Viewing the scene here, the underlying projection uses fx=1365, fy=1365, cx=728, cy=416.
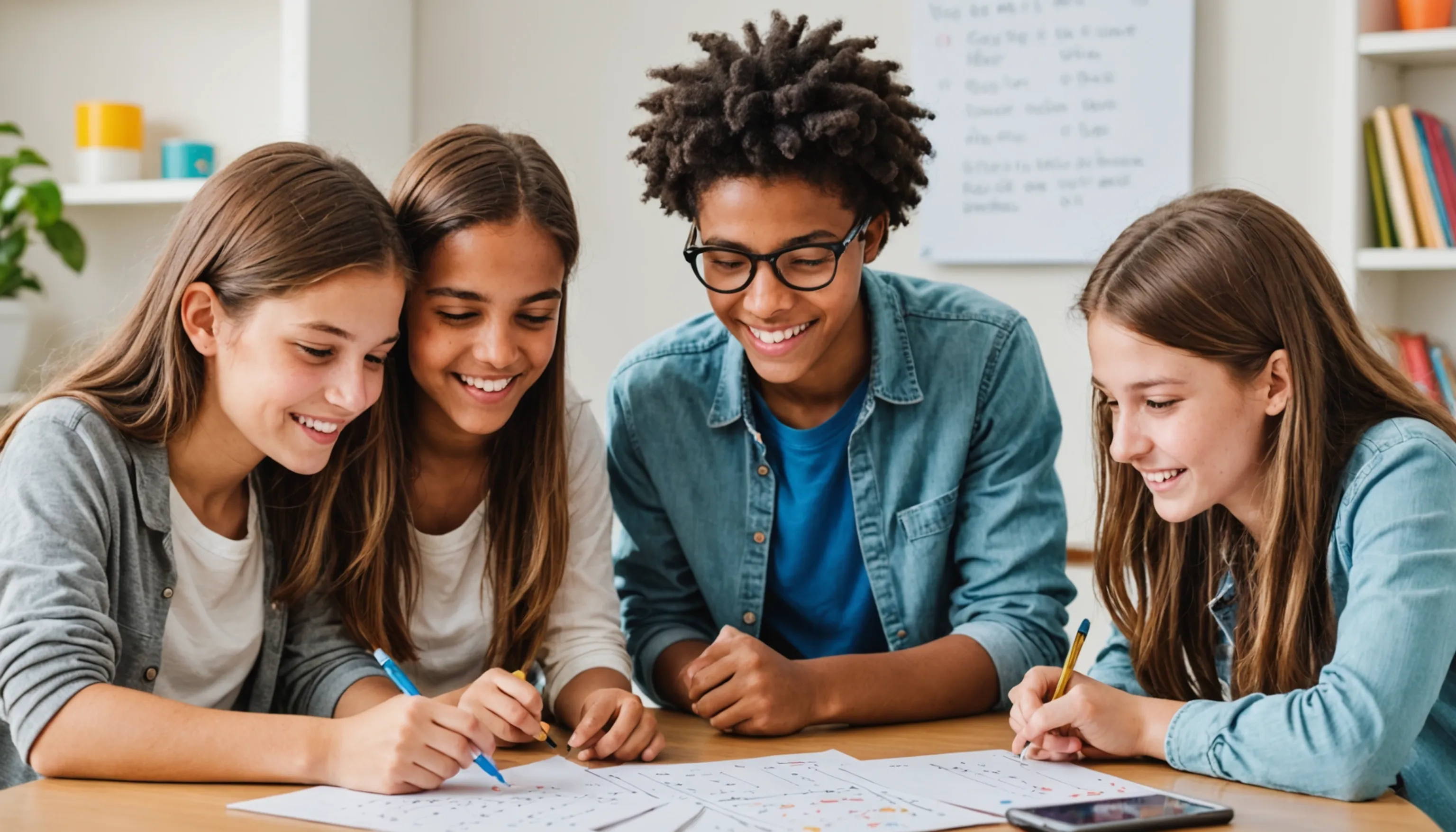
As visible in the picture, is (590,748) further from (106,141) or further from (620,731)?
(106,141)

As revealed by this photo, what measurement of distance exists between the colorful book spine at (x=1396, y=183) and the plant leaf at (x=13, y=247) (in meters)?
2.63

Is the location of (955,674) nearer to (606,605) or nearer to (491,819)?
(606,605)

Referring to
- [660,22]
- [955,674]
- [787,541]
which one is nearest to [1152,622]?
[955,674]

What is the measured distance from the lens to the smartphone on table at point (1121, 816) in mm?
1008

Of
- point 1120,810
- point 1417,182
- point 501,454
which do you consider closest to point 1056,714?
point 1120,810

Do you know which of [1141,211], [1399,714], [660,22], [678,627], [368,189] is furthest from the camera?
[660,22]

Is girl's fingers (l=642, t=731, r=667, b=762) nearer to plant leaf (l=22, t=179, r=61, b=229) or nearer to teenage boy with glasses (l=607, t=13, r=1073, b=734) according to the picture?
teenage boy with glasses (l=607, t=13, r=1073, b=734)

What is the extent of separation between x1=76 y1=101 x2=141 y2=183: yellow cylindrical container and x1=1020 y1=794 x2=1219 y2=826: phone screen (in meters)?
2.49

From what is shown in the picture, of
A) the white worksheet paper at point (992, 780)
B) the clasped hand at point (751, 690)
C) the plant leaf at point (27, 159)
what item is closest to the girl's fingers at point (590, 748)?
the clasped hand at point (751, 690)

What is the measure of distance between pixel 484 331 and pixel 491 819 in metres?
0.57

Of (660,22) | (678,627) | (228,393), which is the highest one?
(660,22)

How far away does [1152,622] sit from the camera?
1449mm

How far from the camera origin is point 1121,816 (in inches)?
40.7

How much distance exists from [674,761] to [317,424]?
50 cm
